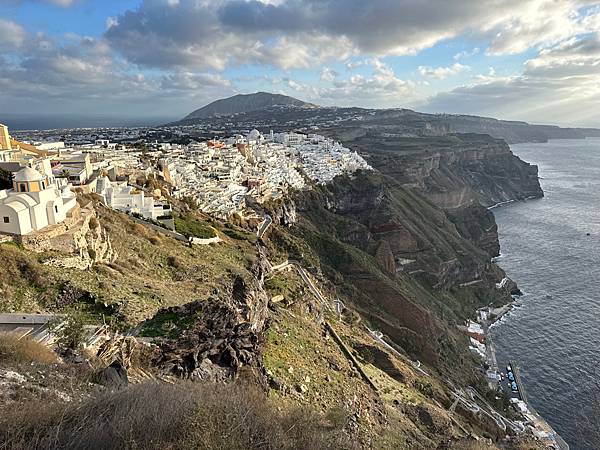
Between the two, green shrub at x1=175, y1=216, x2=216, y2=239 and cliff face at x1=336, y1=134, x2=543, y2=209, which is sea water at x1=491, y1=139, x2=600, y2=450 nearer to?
cliff face at x1=336, y1=134, x2=543, y2=209

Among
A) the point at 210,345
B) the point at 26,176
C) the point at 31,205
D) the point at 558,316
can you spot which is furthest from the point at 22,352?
the point at 558,316

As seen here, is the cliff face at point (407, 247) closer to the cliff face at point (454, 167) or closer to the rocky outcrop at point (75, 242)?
the cliff face at point (454, 167)

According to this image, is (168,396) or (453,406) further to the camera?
(453,406)

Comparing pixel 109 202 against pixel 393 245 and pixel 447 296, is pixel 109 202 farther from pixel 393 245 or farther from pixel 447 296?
pixel 447 296

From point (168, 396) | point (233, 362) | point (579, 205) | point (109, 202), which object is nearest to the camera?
point (168, 396)

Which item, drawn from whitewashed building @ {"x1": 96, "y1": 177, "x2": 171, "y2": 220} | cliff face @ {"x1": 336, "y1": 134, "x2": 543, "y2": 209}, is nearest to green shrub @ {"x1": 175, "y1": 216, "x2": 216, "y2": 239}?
whitewashed building @ {"x1": 96, "y1": 177, "x2": 171, "y2": 220}

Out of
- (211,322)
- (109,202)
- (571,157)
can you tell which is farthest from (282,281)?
(571,157)
